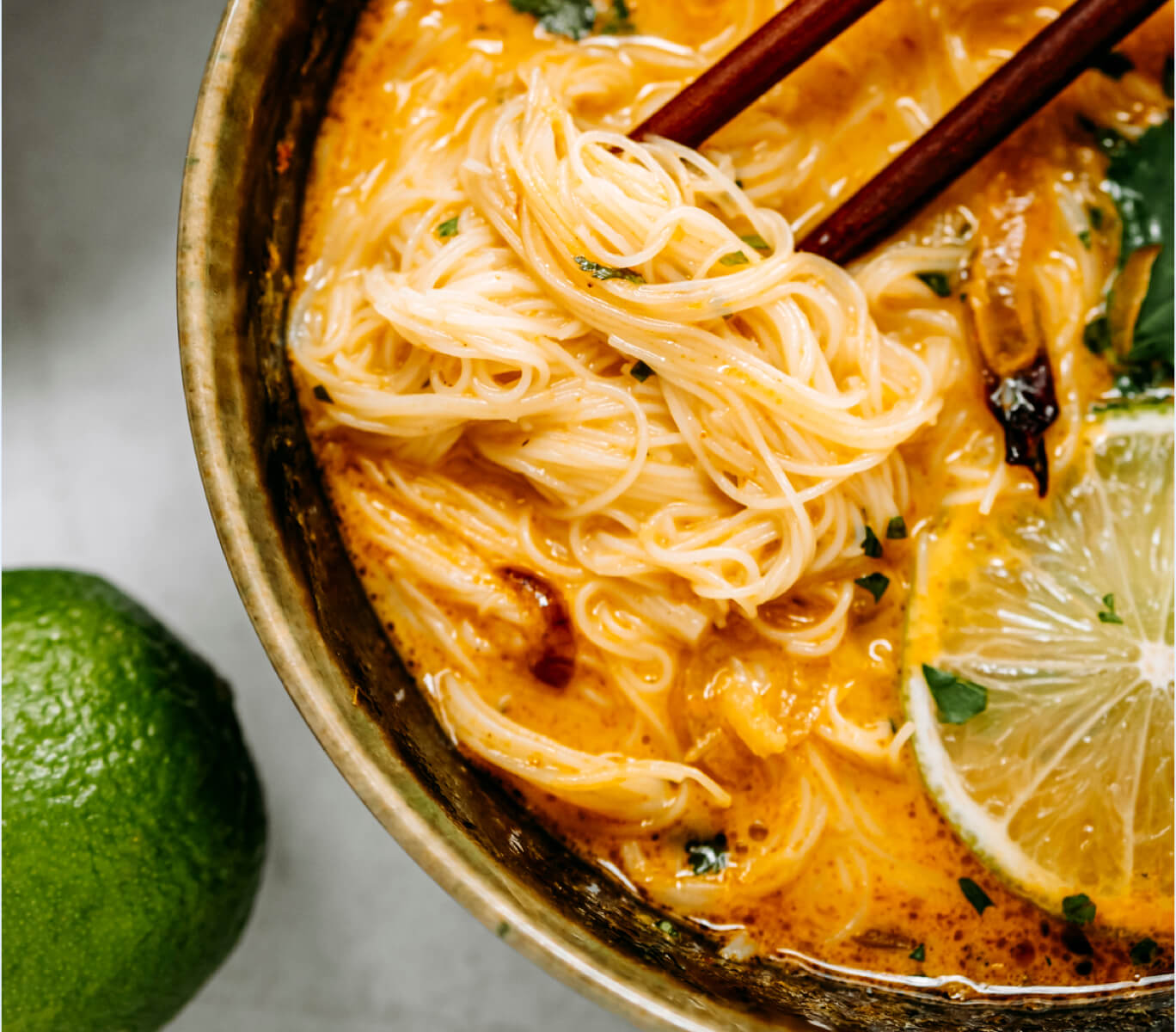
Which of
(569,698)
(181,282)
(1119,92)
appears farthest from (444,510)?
(1119,92)

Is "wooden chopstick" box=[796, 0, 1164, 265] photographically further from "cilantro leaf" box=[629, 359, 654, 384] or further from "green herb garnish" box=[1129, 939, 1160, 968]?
"green herb garnish" box=[1129, 939, 1160, 968]

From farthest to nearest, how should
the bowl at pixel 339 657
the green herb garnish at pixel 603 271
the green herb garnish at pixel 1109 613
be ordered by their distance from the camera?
the green herb garnish at pixel 1109 613
the green herb garnish at pixel 603 271
the bowl at pixel 339 657

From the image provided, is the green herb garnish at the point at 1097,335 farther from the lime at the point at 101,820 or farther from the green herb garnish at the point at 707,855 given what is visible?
the lime at the point at 101,820

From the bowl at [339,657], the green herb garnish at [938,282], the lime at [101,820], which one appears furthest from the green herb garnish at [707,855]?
the green herb garnish at [938,282]

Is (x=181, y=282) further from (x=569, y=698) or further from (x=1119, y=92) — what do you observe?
(x=1119, y=92)

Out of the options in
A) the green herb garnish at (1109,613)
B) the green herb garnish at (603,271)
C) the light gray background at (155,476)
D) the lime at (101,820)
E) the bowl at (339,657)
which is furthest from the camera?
the light gray background at (155,476)

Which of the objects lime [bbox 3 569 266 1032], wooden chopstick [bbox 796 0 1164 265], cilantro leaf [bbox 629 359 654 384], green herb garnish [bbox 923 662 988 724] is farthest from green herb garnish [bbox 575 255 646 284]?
lime [bbox 3 569 266 1032]
